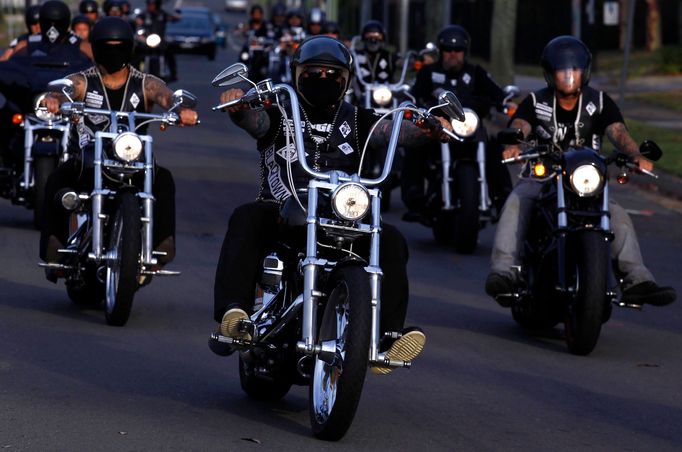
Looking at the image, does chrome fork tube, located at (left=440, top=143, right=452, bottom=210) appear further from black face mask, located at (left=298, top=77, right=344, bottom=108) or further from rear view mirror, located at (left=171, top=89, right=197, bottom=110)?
black face mask, located at (left=298, top=77, right=344, bottom=108)

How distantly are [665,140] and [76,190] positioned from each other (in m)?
14.5

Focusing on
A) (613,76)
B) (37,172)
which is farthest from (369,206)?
(613,76)

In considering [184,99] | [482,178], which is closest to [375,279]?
[184,99]

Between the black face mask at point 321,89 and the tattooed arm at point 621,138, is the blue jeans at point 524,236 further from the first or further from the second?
the black face mask at point 321,89

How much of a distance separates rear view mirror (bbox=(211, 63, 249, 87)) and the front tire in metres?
7.02

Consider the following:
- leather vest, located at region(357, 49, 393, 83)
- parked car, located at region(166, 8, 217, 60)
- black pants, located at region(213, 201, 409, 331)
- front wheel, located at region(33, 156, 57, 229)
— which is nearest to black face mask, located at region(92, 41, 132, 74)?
black pants, located at region(213, 201, 409, 331)

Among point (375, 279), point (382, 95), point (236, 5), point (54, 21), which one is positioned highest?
point (54, 21)

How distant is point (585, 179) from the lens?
33.1ft

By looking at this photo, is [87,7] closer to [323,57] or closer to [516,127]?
[516,127]

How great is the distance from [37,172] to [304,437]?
786 centimetres

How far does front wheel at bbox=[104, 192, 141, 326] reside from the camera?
10.1m

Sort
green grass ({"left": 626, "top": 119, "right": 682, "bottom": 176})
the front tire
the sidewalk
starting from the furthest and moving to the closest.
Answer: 1. green grass ({"left": 626, "top": 119, "right": 682, "bottom": 176})
2. the sidewalk
3. the front tire

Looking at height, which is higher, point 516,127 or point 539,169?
point 516,127

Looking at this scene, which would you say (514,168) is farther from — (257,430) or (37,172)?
(257,430)
